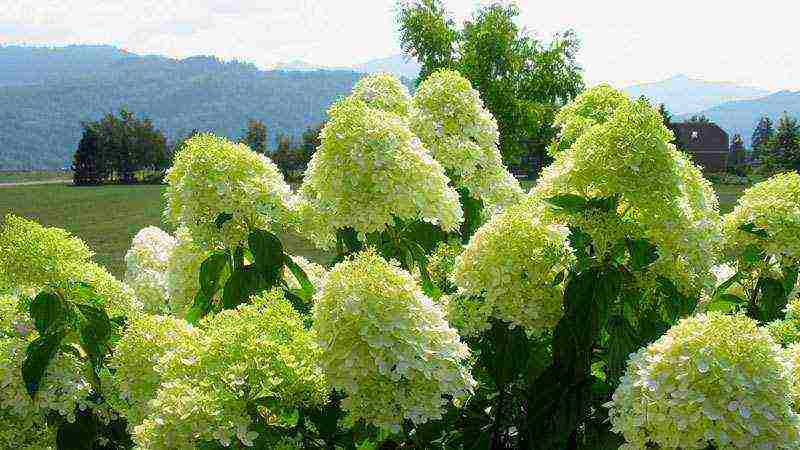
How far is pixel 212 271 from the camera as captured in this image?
3883mm

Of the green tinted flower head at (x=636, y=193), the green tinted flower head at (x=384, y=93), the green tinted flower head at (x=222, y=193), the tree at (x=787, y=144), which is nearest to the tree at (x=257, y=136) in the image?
the tree at (x=787, y=144)

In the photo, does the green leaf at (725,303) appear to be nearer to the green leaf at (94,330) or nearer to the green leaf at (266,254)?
the green leaf at (266,254)

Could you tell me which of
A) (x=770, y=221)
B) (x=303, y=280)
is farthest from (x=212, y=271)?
(x=770, y=221)

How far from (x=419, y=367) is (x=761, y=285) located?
104 inches

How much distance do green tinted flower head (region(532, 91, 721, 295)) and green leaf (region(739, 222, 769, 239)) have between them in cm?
71

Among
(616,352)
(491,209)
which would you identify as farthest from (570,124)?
(616,352)

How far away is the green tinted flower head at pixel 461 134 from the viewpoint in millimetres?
4844

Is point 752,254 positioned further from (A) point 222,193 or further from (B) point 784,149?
(B) point 784,149

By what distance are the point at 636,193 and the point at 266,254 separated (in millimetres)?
1819

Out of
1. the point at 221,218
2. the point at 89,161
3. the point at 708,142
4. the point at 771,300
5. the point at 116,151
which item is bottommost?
the point at 89,161

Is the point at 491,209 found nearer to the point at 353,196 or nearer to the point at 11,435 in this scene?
the point at 353,196

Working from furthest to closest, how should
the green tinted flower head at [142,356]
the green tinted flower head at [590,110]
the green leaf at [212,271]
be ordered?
the green tinted flower head at [590,110] → the green leaf at [212,271] → the green tinted flower head at [142,356]

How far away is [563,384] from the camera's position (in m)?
3.42

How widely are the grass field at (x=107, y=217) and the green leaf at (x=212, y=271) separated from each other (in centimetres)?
1156
